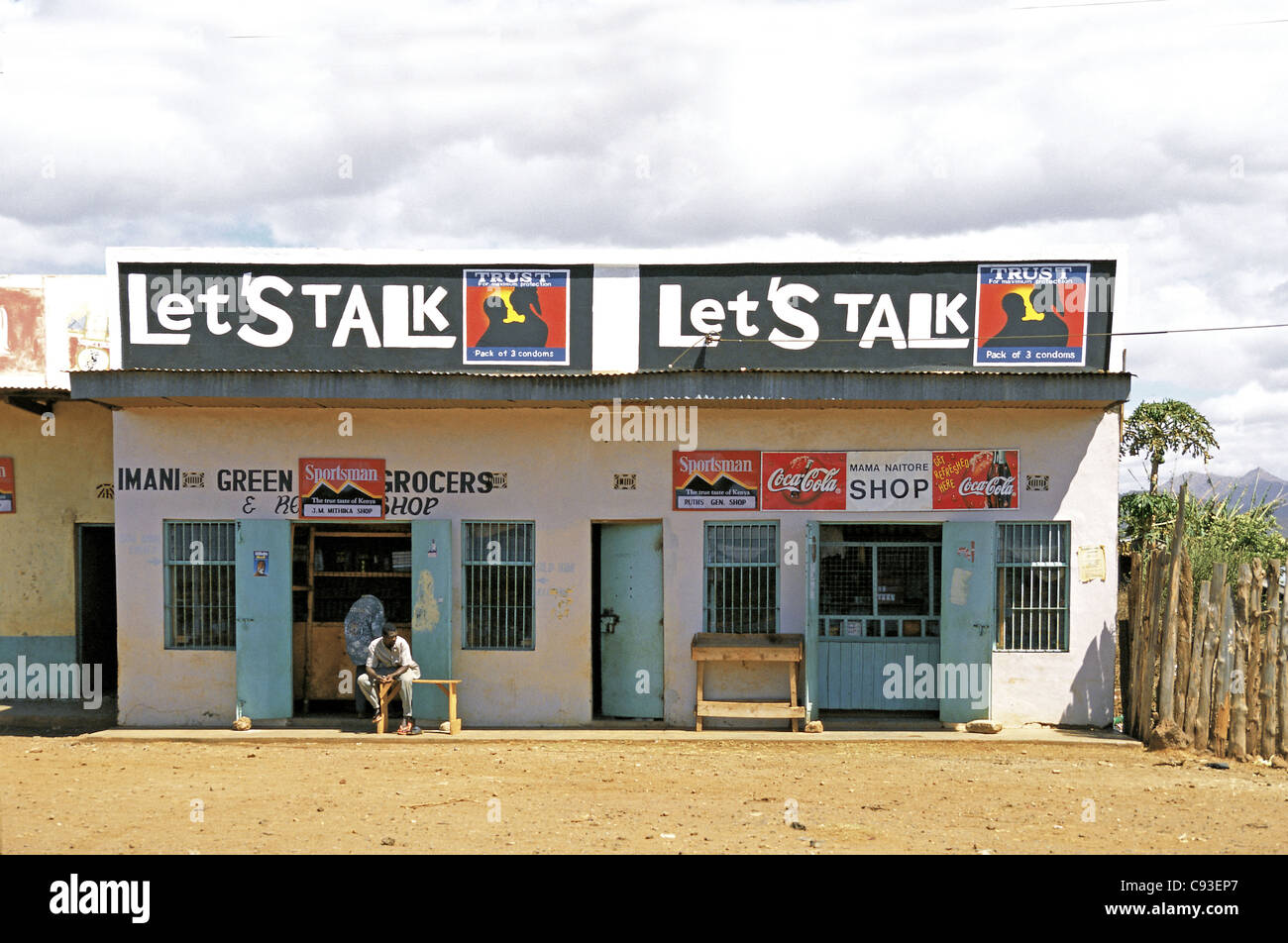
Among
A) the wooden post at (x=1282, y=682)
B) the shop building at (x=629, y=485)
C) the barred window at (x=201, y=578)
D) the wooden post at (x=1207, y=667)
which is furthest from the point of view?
the barred window at (x=201, y=578)

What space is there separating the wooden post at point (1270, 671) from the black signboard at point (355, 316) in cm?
756

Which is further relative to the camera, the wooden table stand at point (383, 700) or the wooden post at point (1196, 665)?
the wooden table stand at point (383, 700)

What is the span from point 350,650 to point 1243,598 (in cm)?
959

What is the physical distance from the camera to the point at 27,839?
8.24 m

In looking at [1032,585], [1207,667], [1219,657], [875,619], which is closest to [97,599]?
[875,619]

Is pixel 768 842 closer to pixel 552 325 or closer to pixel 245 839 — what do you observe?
pixel 245 839

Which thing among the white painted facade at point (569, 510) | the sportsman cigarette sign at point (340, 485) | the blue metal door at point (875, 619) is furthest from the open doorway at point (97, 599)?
the blue metal door at point (875, 619)

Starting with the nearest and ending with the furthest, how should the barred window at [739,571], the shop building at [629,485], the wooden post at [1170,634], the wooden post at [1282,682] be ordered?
1. the wooden post at [1282,682]
2. the wooden post at [1170,634]
3. the shop building at [629,485]
4. the barred window at [739,571]

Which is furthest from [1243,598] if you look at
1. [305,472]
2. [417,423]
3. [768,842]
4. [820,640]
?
[305,472]

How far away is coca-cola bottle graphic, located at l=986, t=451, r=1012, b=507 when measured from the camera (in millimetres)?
12719

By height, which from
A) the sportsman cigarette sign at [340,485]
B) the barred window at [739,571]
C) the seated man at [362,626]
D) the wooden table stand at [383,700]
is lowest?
the wooden table stand at [383,700]

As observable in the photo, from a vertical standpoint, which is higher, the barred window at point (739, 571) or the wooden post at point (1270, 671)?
the barred window at point (739, 571)

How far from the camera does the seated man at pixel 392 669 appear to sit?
41.1 ft

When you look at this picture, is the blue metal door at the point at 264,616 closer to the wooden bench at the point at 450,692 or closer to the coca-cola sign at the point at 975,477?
the wooden bench at the point at 450,692
